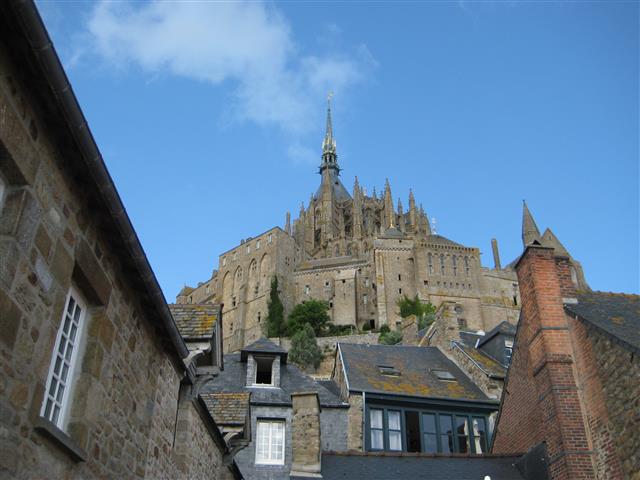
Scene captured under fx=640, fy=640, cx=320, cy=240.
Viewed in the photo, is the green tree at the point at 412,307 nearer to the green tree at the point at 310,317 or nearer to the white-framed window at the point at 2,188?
the green tree at the point at 310,317

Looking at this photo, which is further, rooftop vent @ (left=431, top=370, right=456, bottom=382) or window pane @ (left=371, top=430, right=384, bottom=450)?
rooftop vent @ (left=431, top=370, right=456, bottom=382)

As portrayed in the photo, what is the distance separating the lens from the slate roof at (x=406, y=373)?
2114 centimetres

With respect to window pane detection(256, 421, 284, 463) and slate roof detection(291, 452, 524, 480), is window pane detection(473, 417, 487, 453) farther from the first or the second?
window pane detection(256, 421, 284, 463)

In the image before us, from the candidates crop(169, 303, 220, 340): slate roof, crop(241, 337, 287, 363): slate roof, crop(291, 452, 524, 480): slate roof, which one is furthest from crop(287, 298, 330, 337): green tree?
crop(169, 303, 220, 340): slate roof

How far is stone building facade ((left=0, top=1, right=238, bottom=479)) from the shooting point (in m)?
4.48

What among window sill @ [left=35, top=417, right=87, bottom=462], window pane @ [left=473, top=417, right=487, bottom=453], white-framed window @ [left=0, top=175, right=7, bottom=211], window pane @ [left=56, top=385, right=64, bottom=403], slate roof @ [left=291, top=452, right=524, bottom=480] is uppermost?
window pane @ [left=473, top=417, right=487, bottom=453]

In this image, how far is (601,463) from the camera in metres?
11.8

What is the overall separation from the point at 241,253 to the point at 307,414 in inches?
3297

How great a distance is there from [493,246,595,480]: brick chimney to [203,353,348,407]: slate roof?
653cm

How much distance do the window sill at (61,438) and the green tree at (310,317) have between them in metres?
77.2

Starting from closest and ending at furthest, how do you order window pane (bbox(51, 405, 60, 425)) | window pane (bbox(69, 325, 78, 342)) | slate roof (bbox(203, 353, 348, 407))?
window pane (bbox(51, 405, 60, 425))
window pane (bbox(69, 325, 78, 342))
slate roof (bbox(203, 353, 348, 407))

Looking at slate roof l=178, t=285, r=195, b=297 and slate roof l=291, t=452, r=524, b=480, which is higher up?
slate roof l=178, t=285, r=195, b=297

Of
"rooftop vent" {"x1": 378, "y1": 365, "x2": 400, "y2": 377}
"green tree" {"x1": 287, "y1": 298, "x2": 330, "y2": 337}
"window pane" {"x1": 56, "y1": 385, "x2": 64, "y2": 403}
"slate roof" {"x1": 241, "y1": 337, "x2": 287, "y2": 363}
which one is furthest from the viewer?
"green tree" {"x1": 287, "y1": 298, "x2": 330, "y2": 337}

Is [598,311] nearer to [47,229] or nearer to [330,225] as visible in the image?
[47,229]
